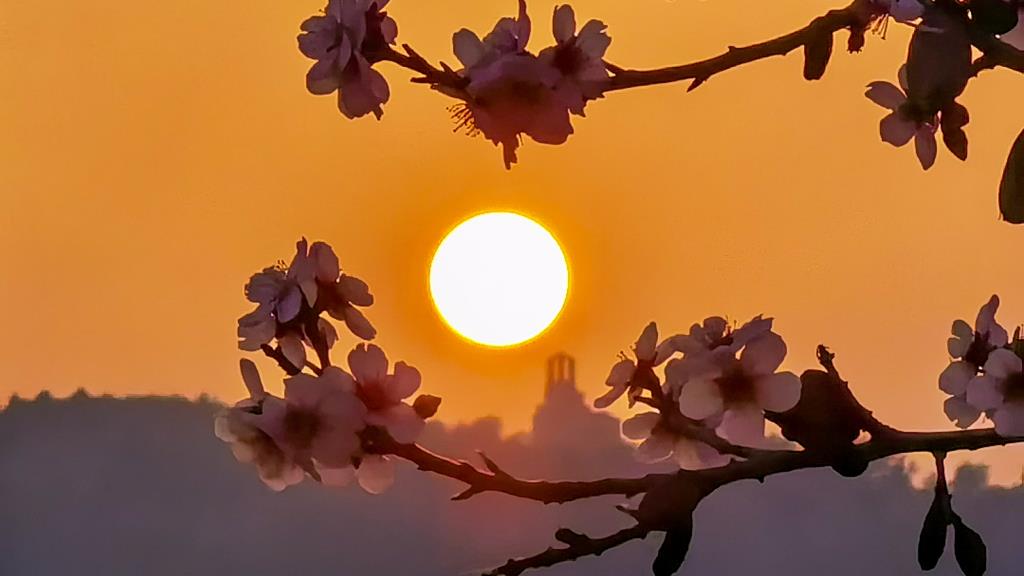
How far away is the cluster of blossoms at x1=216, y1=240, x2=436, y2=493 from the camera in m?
0.56

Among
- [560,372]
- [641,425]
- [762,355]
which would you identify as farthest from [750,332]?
[560,372]

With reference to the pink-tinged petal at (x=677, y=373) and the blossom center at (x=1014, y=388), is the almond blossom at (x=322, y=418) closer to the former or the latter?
the pink-tinged petal at (x=677, y=373)

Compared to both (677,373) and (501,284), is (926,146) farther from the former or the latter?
(501,284)

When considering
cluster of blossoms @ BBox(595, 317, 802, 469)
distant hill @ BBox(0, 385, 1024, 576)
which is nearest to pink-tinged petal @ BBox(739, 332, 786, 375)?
cluster of blossoms @ BBox(595, 317, 802, 469)

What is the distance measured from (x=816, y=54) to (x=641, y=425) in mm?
250

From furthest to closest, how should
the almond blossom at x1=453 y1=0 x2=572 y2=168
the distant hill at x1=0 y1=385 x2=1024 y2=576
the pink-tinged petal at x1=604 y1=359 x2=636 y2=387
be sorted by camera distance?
the distant hill at x1=0 y1=385 x2=1024 y2=576 → the pink-tinged petal at x1=604 y1=359 x2=636 y2=387 → the almond blossom at x1=453 y1=0 x2=572 y2=168

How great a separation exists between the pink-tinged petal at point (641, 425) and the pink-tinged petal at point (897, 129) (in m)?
0.21

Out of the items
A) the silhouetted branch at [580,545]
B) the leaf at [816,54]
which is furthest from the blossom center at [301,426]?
the leaf at [816,54]

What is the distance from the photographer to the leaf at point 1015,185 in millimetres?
579

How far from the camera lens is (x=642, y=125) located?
96cm

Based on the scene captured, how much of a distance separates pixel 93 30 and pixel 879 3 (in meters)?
0.78

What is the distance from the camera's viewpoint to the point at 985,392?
568 millimetres

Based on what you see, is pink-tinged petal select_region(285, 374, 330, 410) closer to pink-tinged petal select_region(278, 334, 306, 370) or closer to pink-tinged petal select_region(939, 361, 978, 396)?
pink-tinged petal select_region(278, 334, 306, 370)

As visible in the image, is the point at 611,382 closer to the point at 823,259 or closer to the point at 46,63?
the point at 823,259
